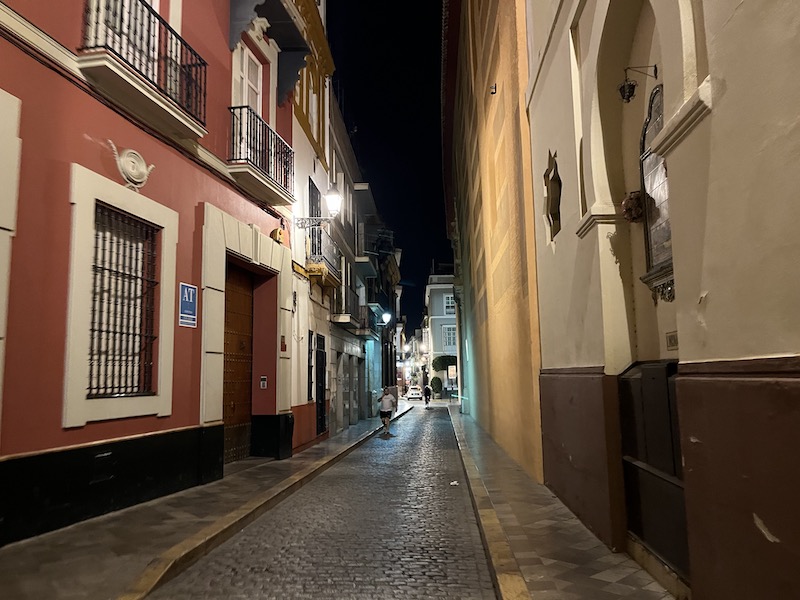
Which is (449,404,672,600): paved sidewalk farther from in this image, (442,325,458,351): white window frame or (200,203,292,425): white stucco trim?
(442,325,458,351): white window frame

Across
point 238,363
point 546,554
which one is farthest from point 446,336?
point 546,554

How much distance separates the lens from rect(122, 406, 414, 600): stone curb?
4715mm

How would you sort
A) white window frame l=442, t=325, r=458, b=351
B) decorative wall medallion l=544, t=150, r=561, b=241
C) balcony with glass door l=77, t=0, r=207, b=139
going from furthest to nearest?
1. white window frame l=442, t=325, r=458, b=351
2. decorative wall medallion l=544, t=150, r=561, b=241
3. balcony with glass door l=77, t=0, r=207, b=139

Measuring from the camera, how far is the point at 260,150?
37.1 feet

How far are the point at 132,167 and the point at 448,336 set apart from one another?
2132 inches

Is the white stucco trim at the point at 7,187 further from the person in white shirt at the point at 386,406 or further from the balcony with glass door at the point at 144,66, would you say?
the person in white shirt at the point at 386,406

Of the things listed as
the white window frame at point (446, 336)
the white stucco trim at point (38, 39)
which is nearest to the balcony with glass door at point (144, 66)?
the white stucco trim at point (38, 39)

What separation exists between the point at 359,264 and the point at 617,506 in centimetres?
2051

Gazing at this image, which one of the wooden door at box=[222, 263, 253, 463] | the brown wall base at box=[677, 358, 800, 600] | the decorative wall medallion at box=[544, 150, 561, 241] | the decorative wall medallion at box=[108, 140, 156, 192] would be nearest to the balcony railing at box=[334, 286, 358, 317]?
the wooden door at box=[222, 263, 253, 463]

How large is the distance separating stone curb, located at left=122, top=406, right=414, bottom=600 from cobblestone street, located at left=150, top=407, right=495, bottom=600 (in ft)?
0.28

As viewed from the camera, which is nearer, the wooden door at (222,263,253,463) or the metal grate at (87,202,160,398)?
the metal grate at (87,202,160,398)

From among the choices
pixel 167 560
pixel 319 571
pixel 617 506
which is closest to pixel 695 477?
pixel 617 506

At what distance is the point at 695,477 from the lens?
140 inches

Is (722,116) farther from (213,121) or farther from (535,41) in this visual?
(213,121)
